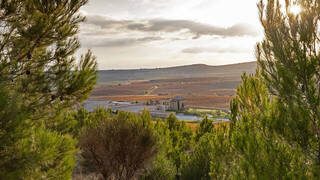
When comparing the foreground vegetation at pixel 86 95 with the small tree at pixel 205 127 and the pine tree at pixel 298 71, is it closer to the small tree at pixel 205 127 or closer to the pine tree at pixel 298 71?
the pine tree at pixel 298 71

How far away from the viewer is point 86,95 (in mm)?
4668

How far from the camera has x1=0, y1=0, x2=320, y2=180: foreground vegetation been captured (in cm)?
327

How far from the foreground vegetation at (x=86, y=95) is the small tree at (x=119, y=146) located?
2.19 metres

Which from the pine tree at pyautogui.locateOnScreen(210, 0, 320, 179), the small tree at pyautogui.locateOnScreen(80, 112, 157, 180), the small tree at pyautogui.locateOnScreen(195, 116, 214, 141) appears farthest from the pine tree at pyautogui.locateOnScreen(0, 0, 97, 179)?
the small tree at pyautogui.locateOnScreen(195, 116, 214, 141)

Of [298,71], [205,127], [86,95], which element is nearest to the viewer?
[298,71]

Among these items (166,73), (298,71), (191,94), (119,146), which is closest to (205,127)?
(119,146)

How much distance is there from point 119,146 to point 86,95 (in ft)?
8.63

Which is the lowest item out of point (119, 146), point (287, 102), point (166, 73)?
point (119, 146)

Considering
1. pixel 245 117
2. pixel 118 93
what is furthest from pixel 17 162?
pixel 118 93

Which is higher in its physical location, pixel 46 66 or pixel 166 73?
pixel 166 73

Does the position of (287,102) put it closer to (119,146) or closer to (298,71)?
(298,71)

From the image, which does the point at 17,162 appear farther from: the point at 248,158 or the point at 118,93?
the point at 118,93

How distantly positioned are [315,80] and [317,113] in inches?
18.0

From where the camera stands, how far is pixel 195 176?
7367mm
